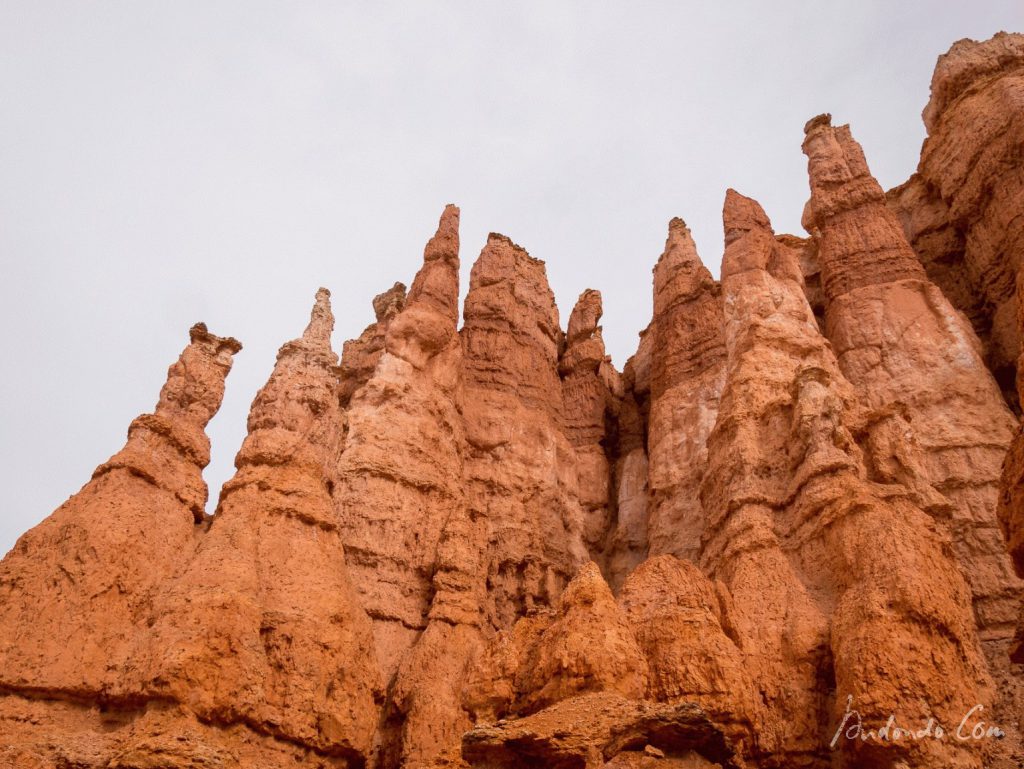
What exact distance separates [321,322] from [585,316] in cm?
1294

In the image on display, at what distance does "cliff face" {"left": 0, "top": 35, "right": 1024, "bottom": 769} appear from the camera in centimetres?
954

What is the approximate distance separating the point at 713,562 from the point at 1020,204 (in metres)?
13.3

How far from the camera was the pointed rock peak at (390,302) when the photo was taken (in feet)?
88.5

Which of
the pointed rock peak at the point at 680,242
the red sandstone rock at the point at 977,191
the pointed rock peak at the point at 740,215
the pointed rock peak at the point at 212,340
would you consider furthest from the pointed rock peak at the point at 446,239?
the red sandstone rock at the point at 977,191

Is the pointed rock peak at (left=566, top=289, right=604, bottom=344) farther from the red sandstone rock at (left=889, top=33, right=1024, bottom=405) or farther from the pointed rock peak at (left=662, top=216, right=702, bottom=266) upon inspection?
the red sandstone rock at (left=889, top=33, right=1024, bottom=405)

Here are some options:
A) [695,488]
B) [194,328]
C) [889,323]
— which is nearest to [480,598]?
[695,488]

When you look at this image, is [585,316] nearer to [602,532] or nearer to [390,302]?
[390,302]

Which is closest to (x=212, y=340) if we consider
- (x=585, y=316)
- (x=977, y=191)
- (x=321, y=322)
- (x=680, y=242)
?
(x=321, y=322)

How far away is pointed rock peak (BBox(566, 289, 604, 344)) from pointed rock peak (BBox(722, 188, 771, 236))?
244 inches

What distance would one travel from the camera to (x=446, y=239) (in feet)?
84.3

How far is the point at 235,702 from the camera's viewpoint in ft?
30.4
